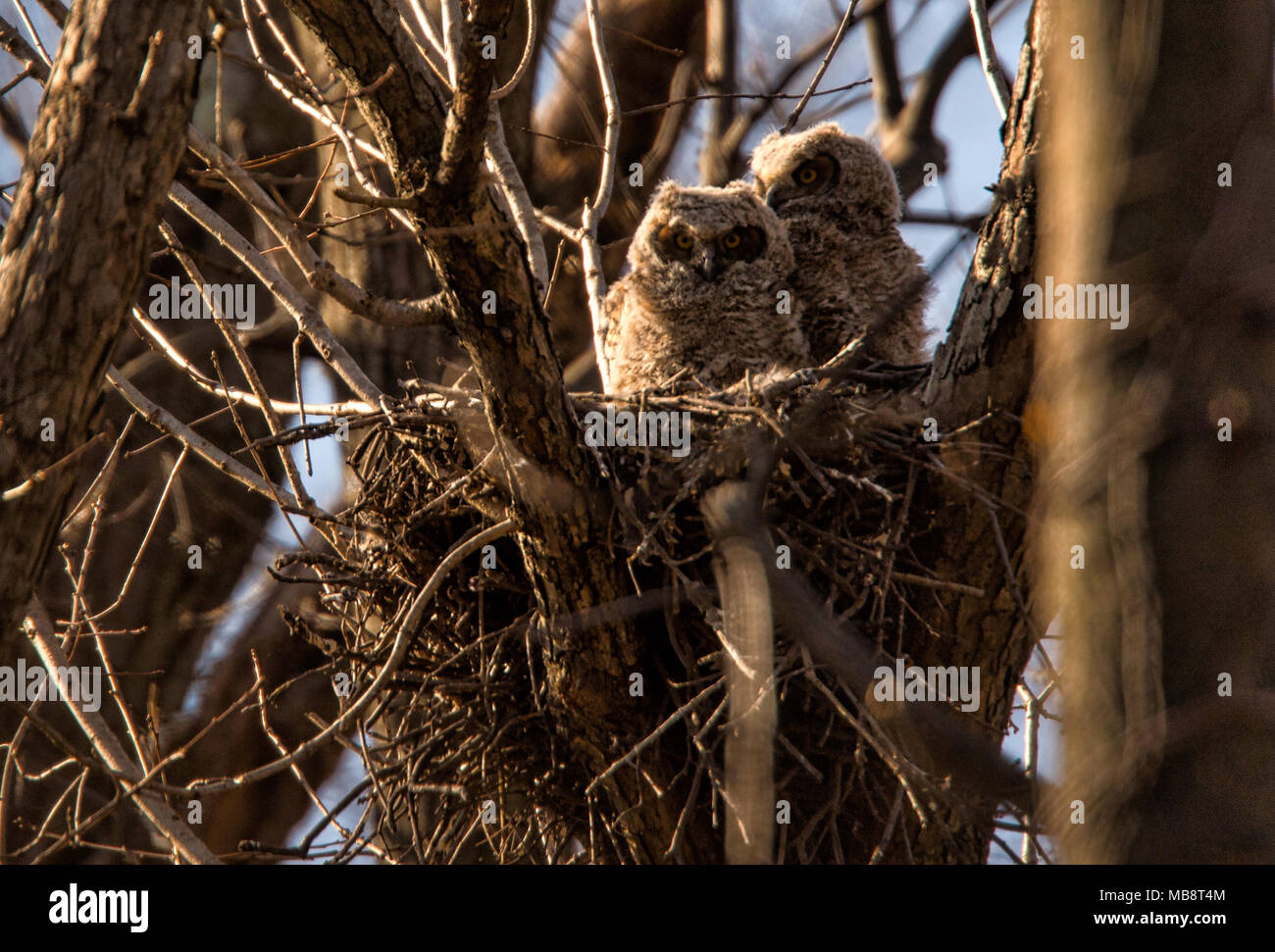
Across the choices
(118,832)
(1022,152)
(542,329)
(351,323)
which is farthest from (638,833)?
(118,832)

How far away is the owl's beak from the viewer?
4570mm

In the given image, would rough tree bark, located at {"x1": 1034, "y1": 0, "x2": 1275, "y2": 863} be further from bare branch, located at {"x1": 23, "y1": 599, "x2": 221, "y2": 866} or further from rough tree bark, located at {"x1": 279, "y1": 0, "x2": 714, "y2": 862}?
bare branch, located at {"x1": 23, "y1": 599, "x2": 221, "y2": 866}

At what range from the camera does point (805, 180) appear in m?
5.25

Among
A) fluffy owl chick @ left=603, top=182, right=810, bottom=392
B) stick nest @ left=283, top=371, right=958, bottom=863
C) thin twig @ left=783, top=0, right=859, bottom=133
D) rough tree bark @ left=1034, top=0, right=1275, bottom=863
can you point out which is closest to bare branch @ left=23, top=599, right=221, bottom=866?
stick nest @ left=283, top=371, right=958, bottom=863

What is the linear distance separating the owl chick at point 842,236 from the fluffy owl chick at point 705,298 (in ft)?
0.42

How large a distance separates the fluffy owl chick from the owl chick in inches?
5.1

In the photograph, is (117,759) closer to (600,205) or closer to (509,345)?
(509,345)

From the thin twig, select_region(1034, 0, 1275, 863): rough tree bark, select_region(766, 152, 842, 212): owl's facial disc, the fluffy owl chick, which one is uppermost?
the thin twig

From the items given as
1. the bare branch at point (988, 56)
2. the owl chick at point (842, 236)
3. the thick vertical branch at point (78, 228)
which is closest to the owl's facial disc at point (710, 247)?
the owl chick at point (842, 236)

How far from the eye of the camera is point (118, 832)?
651 cm

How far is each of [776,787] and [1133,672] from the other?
172 centimetres

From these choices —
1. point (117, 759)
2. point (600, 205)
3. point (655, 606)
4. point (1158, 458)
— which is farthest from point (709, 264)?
point (1158, 458)

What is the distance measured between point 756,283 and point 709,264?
0.19 meters

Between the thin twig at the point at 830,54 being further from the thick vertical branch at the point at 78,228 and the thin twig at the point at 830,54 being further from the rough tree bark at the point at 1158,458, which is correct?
the rough tree bark at the point at 1158,458
